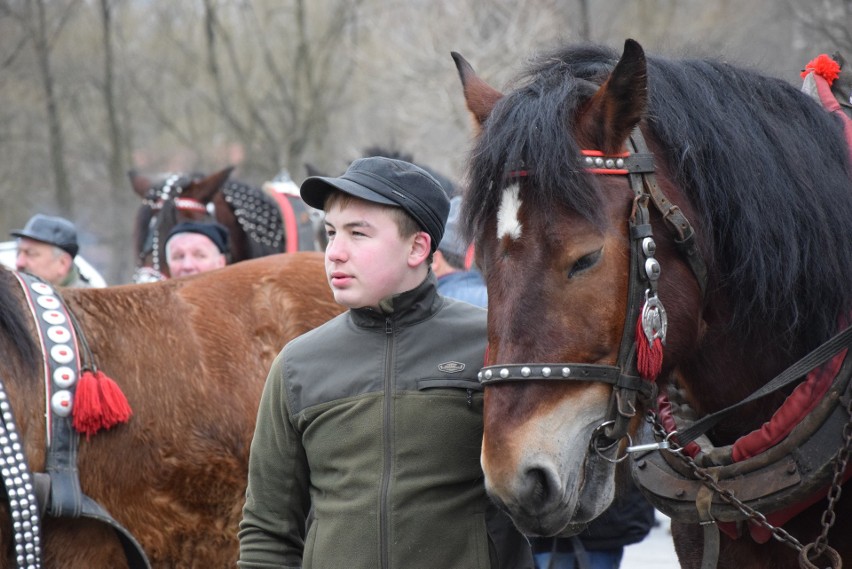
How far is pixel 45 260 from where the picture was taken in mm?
6109

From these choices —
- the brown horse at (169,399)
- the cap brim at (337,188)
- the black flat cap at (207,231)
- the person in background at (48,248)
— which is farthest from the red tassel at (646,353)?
the person in background at (48,248)

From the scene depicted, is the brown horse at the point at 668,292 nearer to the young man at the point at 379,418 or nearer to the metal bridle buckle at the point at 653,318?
the metal bridle buckle at the point at 653,318

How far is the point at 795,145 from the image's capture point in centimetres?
246

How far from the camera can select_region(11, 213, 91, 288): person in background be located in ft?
20.0

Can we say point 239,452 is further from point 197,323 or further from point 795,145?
point 795,145

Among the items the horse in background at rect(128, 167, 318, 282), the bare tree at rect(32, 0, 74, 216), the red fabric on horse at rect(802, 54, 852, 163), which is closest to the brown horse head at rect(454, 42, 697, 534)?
the red fabric on horse at rect(802, 54, 852, 163)

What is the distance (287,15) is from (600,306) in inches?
740

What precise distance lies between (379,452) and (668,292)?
0.70 metres

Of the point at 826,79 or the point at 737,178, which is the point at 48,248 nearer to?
the point at 826,79

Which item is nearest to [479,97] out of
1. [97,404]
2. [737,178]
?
[737,178]

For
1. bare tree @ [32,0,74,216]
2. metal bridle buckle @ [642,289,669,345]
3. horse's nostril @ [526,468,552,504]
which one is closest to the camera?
horse's nostril @ [526,468,552,504]

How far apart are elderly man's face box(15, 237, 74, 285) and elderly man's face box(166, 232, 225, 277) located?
2.16ft

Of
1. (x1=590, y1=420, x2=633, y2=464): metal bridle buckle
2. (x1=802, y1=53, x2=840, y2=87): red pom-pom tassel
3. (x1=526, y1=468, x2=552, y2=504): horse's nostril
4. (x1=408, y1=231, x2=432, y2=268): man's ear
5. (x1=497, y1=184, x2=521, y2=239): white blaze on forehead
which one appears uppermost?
(x1=802, y1=53, x2=840, y2=87): red pom-pom tassel

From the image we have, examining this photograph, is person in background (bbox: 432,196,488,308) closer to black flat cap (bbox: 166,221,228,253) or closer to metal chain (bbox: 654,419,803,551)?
black flat cap (bbox: 166,221,228,253)
